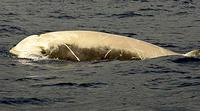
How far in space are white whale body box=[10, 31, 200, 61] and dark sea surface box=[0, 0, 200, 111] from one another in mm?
215

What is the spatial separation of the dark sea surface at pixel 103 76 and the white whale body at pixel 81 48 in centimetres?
22

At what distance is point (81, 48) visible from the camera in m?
12.1

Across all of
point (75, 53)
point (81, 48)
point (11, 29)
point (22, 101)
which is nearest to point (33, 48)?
point (75, 53)

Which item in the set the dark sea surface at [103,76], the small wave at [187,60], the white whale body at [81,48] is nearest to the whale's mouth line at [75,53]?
the white whale body at [81,48]

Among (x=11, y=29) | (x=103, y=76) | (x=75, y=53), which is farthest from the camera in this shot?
(x=11, y=29)

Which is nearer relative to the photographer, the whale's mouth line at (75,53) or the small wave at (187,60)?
the whale's mouth line at (75,53)

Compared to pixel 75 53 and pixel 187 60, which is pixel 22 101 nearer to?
pixel 75 53

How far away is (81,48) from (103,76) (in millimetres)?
1614

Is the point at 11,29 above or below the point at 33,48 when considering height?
below

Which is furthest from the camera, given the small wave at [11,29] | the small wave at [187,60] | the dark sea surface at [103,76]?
the small wave at [11,29]

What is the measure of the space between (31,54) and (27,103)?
3512mm

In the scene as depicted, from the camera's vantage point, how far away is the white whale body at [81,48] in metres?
12.1

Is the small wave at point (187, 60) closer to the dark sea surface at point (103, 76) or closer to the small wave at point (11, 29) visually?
the dark sea surface at point (103, 76)

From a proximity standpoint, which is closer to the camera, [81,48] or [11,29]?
[81,48]
